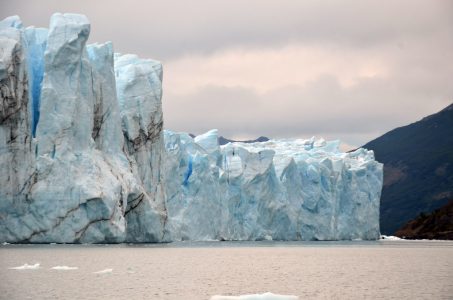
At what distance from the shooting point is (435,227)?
388ft

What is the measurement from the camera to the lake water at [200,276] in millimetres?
26484

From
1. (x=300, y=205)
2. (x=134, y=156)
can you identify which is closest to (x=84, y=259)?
(x=134, y=156)

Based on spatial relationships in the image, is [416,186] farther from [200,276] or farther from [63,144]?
[200,276]

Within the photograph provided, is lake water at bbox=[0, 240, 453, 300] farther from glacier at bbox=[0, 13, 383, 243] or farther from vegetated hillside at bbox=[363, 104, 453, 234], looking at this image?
vegetated hillside at bbox=[363, 104, 453, 234]

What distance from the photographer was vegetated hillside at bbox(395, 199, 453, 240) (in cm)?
11434

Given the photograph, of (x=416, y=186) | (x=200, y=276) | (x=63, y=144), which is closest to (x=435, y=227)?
(x=416, y=186)

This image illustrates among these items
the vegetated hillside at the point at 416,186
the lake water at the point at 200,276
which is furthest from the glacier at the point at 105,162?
the vegetated hillside at the point at 416,186

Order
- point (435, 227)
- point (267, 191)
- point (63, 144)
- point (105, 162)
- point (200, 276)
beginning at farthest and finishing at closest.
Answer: point (435, 227) → point (267, 191) → point (105, 162) → point (63, 144) → point (200, 276)

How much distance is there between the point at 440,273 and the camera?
3694 centimetres

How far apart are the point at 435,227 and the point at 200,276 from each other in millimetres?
91222

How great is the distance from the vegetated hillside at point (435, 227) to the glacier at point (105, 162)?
134 ft

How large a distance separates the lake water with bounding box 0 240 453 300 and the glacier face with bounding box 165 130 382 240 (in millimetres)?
17180

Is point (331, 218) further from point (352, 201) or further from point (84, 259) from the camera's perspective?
point (84, 259)

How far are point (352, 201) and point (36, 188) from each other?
49.2m
